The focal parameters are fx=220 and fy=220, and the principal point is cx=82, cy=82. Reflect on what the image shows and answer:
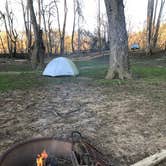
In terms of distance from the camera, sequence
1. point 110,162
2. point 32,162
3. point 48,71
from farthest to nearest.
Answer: point 48,71 → point 110,162 → point 32,162

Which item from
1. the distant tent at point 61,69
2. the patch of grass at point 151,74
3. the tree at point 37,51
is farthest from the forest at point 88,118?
the tree at point 37,51

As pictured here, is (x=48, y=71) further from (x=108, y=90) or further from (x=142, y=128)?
(x=142, y=128)

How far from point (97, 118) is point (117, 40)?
385 cm

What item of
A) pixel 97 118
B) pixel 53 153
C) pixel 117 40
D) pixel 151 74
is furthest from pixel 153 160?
pixel 151 74

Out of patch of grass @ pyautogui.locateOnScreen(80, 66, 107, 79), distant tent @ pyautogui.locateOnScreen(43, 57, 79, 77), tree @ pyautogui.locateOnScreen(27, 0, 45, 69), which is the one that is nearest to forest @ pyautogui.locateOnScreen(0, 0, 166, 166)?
distant tent @ pyautogui.locateOnScreen(43, 57, 79, 77)

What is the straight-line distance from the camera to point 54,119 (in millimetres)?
3568

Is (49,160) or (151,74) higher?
(151,74)

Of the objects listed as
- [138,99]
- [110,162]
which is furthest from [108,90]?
[110,162]

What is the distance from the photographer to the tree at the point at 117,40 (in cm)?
673

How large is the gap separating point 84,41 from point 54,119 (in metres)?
25.7

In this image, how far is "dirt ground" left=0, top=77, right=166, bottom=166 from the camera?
2.76 metres

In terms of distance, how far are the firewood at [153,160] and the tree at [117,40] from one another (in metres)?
4.59

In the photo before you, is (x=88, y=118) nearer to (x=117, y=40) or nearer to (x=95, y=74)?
(x=117, y=40)

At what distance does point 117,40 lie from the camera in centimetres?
686
